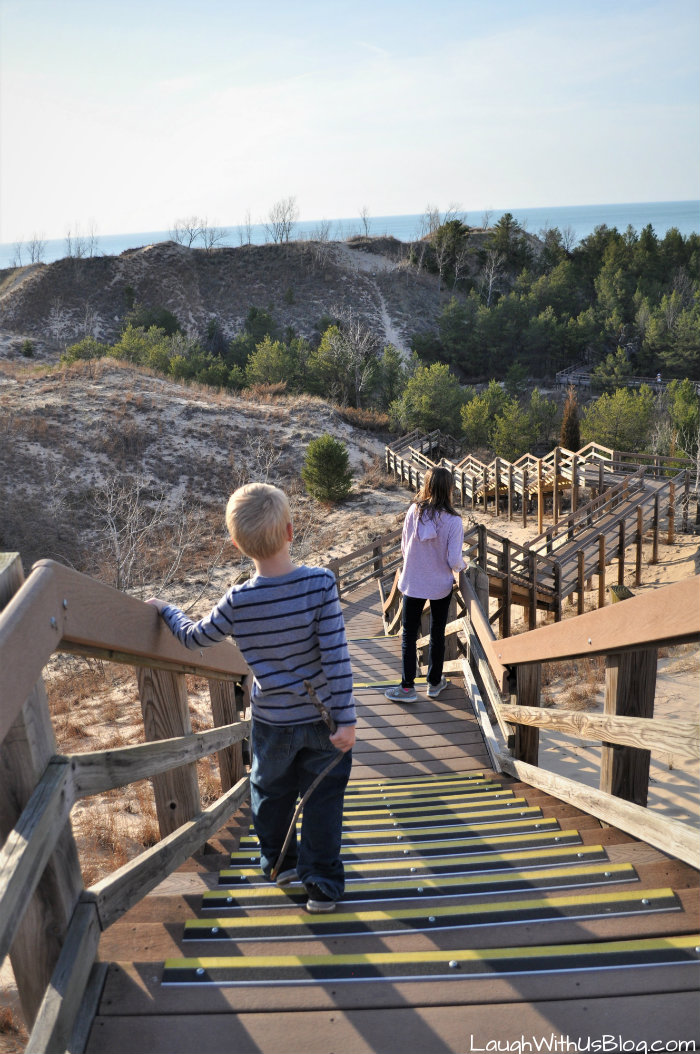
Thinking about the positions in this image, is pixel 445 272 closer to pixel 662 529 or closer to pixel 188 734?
pixel 662 529

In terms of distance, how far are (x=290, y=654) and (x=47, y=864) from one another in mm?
938

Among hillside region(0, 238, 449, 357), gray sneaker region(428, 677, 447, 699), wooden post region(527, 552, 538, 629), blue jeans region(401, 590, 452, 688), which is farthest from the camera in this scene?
hillside region(0, 238, 449, 357)

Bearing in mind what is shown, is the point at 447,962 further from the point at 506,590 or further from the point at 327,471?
the point at 327,471

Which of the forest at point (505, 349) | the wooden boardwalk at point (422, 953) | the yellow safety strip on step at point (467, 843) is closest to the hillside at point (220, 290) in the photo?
the forest at point (505, 349)

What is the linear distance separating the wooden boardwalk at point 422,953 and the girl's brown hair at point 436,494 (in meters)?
2.36

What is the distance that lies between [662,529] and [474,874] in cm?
1946

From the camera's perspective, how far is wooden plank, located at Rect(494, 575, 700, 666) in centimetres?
163

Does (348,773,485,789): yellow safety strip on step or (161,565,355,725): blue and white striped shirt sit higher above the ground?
(161,565,355,725): blue and white striped shirt

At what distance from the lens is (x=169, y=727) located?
2.57 m

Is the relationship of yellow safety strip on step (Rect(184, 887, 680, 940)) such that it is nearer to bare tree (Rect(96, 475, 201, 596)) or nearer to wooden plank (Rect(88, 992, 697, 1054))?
wooden plank (Rect(88, 992, 697, 1054))

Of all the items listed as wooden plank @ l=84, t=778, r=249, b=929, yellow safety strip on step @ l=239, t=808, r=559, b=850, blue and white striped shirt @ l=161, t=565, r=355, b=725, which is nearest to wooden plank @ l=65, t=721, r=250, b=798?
wooden plank @ l=84, t=778, r=249, b=929

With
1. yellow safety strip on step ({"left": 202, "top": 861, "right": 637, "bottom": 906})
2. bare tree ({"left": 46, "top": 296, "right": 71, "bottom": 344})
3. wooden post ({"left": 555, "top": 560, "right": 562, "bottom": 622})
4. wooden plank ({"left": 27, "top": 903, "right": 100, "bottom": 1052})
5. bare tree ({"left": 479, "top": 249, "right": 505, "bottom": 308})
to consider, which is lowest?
wooden post ({"left": 555, "top": 560, "right": 562, "bottom": 622})

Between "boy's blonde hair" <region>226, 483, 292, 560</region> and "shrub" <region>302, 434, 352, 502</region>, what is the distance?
62.0ft

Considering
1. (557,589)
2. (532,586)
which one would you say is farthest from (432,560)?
(557,589)
